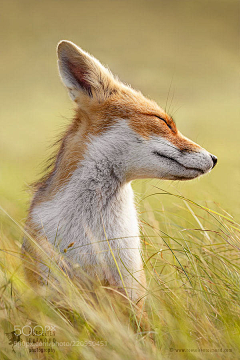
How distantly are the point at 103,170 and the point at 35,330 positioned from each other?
57.8 inches

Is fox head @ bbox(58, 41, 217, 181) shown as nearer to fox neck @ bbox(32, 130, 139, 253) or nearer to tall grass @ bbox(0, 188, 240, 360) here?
fox neck @ bbox(32, 130, 139, 253)

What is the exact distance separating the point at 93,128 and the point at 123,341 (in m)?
1.92

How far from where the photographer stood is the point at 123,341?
2529 mm

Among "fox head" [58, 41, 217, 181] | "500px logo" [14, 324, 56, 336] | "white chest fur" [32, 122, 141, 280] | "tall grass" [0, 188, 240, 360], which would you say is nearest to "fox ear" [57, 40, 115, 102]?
"fox head" [58, 41, 217, 181]

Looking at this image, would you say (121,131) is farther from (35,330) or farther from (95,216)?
(35,330)

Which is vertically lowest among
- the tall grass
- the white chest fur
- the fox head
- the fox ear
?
the tall grass

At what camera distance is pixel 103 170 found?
11.3 feet

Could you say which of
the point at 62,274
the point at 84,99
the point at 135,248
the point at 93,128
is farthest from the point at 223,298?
the point at 84,99

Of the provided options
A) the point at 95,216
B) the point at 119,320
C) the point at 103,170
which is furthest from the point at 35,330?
the point at 103,170

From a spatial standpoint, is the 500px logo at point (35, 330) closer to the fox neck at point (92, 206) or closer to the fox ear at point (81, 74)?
the fox neck at point (92, 206)

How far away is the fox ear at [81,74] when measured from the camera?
3592 mm

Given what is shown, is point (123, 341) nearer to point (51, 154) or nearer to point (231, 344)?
point (231, 344)

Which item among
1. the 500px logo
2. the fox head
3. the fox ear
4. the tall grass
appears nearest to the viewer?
the tall grass

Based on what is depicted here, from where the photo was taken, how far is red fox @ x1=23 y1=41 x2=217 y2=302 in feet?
10.8
